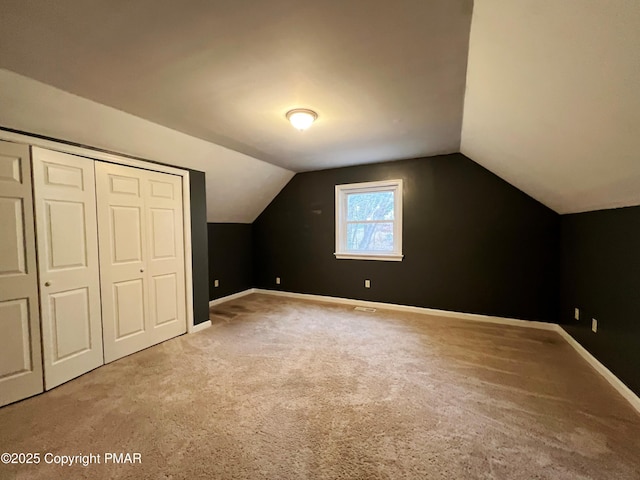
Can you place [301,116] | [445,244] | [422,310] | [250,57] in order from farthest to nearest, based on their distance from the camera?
[422,310], [445,244], [301,116], [250,57]

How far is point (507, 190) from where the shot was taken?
3.54 meters

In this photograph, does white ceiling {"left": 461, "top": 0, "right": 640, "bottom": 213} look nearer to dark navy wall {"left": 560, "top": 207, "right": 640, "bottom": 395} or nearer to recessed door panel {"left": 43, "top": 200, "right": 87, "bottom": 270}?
dark navy wall {"left": 560, "top": 207, "right": 640, "bottom": 395}

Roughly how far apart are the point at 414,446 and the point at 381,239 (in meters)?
3.17

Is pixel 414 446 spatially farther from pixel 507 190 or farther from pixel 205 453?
pixel 507 190

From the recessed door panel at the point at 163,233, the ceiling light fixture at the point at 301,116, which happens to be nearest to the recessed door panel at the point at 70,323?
the recessed door panel at the point at 163,233

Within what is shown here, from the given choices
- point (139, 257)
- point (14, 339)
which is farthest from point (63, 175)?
point (14, 339)

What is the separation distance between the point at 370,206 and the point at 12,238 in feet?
13.3

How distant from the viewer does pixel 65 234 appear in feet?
7.58

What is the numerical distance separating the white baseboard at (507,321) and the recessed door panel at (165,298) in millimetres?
2250

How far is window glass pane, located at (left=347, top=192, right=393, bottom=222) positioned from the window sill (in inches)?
23.5

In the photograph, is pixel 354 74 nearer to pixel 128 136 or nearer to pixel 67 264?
pixel 128 136

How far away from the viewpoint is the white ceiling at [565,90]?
3.47 feet

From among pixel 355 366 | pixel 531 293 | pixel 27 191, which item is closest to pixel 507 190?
pixel 531 293

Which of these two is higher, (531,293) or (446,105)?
(446,105)
